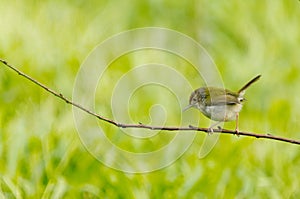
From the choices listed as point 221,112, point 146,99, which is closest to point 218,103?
point 221,112

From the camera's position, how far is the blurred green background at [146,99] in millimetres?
4816

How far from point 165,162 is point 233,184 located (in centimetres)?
41

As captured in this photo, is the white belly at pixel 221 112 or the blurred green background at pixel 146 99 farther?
the blurred green background at pixel 146 99

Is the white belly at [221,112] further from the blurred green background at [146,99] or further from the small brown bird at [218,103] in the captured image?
the blurred green background at [146,99]

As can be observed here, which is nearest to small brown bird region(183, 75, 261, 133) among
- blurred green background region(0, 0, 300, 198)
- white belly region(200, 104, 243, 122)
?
white belly region(200, 104, 243, 122)

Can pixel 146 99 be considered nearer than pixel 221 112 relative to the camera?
No

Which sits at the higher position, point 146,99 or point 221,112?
point 146,99

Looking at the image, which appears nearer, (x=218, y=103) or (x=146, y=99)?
(x=218, y=103)

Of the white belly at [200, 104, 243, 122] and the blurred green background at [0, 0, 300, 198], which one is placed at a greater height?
the blurred green background at [0, 0, 300, 198]

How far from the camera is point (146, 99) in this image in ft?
20.7

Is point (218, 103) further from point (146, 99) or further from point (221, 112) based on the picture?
point (146, 99)

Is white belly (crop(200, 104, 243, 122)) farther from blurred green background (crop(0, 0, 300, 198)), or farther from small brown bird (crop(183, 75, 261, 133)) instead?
blurred green background (crop(0, 0, 300, 198))

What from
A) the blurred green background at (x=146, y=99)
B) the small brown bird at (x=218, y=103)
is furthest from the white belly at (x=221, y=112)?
the blurred green background at (x=146, y=99)

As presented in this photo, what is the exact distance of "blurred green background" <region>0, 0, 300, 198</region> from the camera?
4816 millimetres
